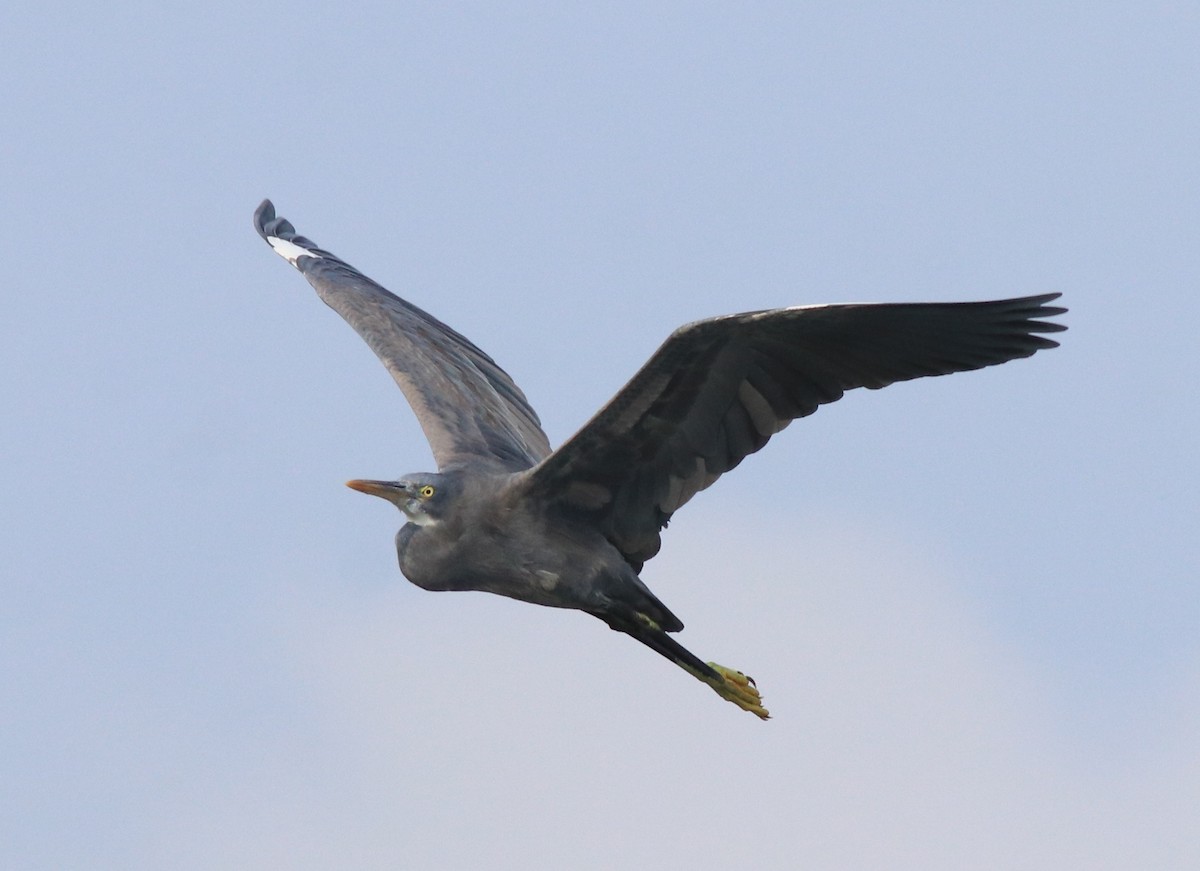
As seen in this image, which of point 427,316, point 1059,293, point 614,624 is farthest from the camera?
point 427,316

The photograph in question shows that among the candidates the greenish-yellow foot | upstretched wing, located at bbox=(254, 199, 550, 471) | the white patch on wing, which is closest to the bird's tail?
the greenish-yellow foot

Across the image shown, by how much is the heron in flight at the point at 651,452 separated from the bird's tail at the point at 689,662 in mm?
12

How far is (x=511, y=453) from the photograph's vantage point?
12312mm

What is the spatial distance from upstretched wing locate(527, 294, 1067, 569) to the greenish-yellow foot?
1.31 meters

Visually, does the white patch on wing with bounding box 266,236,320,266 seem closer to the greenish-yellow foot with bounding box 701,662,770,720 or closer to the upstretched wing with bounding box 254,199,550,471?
the upstretched wing with bounding box 254,199,550,471

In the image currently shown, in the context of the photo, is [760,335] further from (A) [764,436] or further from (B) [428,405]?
(B) [428,405]

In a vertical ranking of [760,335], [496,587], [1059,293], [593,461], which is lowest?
[496,587]

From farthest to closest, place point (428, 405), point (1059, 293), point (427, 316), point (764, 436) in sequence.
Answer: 1. point (427, 316)
2. point (428, 405)
3. point (764, 436)
4. point (1059, 293)

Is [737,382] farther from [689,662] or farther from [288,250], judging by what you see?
[288,250]

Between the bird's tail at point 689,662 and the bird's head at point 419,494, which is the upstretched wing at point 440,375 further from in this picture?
the bird's tail at point 689,662

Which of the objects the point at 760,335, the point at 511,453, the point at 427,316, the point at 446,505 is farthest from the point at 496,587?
the point at 427,316

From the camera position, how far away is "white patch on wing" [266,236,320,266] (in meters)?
15.4

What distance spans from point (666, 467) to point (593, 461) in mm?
442

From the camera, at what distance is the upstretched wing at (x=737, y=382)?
10.0 meters
